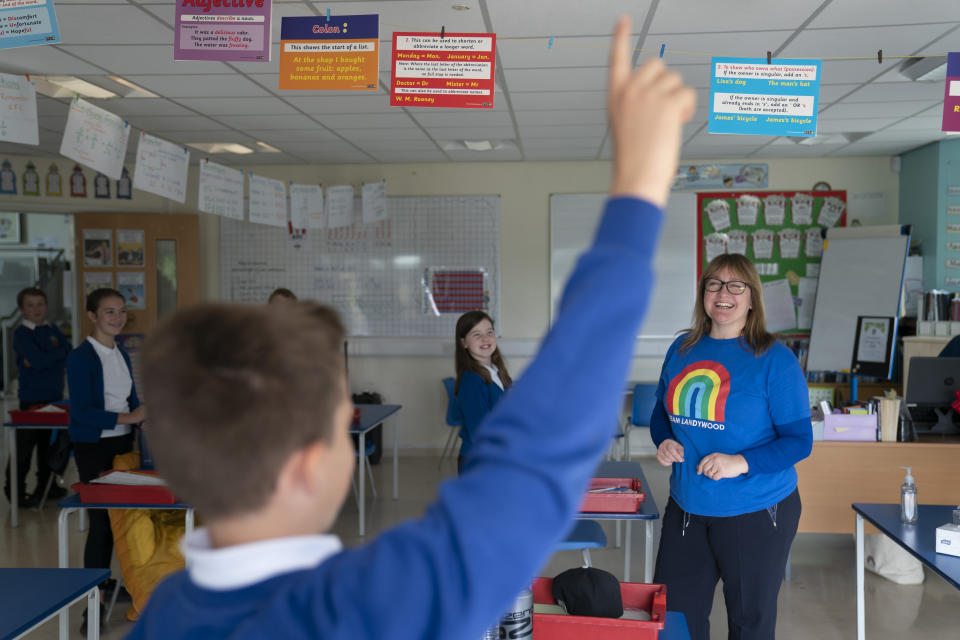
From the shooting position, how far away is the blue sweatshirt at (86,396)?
11.3 ft

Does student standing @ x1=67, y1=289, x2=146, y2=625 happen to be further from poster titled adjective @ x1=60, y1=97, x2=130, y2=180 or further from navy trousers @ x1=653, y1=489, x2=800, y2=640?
navy trousers @ x1=653, y1=489, x2=800, y2=640

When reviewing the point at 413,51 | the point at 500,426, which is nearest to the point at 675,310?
the point at 413,51

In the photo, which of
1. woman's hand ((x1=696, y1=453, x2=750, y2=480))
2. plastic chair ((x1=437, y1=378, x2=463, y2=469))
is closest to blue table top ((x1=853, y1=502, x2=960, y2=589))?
woman's hand ((x1=696, y1=453, x2=750, y2=480))

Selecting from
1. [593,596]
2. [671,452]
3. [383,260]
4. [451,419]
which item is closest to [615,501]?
[671,452]

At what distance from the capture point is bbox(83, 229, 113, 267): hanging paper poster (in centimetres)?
680

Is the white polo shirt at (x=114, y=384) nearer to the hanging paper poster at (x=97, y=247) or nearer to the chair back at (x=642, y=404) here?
the chair back at (x=642, y=404)

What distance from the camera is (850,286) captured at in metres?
6.27

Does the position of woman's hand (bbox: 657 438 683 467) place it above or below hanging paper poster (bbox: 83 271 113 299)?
below

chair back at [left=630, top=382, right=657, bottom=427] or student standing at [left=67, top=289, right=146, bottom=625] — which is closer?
student standing at [left=67, top=289, right=146, bottom=625]

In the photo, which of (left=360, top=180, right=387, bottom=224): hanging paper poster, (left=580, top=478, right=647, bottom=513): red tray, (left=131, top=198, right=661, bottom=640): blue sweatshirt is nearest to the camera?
(left=131, top=198, right=661, bottom=640): blue sweatshirt

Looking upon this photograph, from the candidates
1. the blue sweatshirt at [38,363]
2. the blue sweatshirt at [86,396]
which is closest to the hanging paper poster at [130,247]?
the blue sweatshirt at [38,363]

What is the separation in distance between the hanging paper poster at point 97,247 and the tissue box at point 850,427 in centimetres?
602

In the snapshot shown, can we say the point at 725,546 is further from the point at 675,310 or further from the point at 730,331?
the point at 675,310

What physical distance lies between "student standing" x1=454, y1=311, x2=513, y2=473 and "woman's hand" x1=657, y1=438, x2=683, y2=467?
2.83 feet
